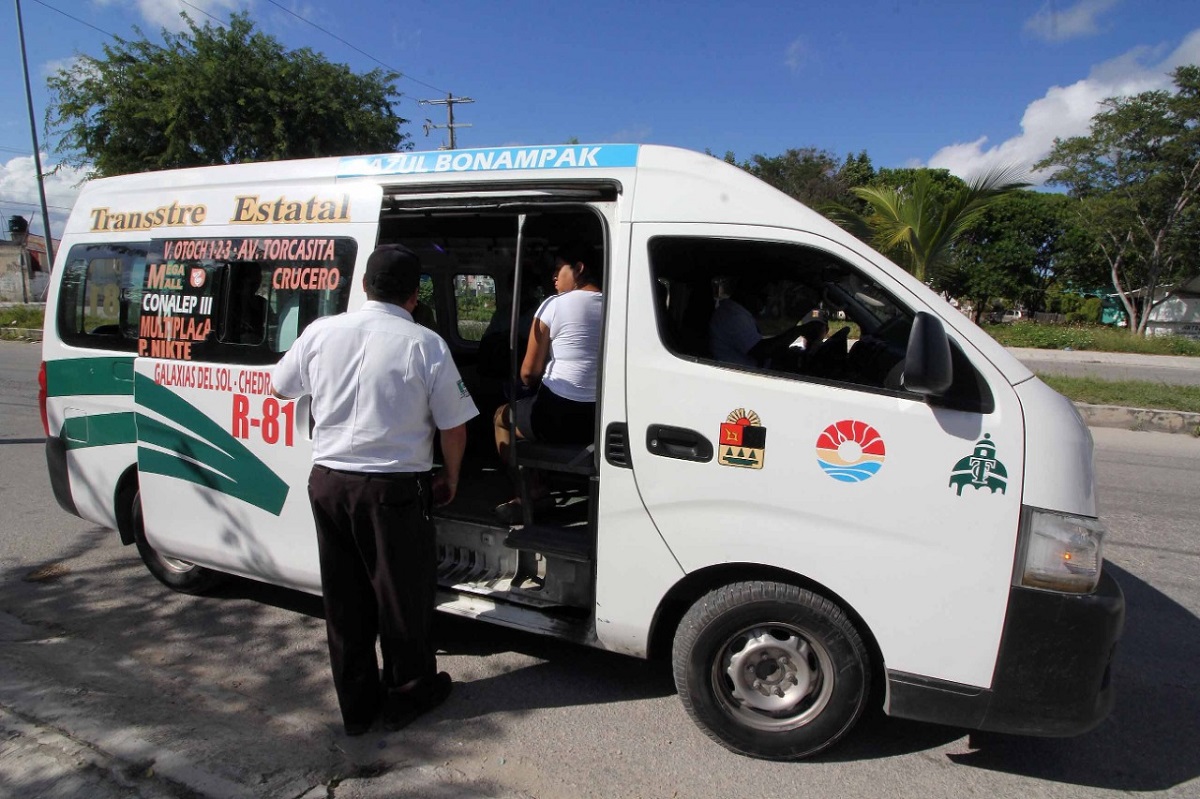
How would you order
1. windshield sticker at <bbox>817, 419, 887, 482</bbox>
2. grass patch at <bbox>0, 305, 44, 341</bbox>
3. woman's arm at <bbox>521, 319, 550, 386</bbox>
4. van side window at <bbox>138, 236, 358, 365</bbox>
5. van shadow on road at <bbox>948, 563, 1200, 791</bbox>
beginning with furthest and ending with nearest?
1. grass patch at <bbox>0, 305, 44, 341</bbox>
2. woman's arm at <bbox>521, 319, 550, 386</bbox>
3. van side window at <bbox>138, 236, 358, 365</bbox>
4. van shadow on road at <bbox>948, 563, 1200, 791</bbox>
5. windshield sticker at <bbox>817, 419, 887, 482</bbox>

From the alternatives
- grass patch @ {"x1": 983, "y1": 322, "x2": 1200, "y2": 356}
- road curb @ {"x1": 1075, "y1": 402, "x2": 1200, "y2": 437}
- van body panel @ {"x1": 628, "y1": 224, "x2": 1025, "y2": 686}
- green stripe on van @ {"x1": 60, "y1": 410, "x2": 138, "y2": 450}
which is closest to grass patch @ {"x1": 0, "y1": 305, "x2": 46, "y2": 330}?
green stripe on van @ {"x1": 60, "y1": 410, "x2": 138, "y2": 450}

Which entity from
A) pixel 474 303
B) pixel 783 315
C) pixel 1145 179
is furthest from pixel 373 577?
pixel 1145 179

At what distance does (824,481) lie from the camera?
2.71 m

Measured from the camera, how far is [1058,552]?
99.7 inches

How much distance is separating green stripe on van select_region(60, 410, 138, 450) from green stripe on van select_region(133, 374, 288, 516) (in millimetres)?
242

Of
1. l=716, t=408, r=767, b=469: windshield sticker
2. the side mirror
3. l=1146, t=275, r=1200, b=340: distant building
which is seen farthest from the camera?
l=1146, t=275, r=1200, b=340: distant building

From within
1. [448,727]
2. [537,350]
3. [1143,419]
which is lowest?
[448,727]

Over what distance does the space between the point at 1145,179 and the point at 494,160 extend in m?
33.0

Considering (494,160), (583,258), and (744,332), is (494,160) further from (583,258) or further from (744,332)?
(744,332)

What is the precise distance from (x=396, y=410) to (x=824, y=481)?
1619 mm

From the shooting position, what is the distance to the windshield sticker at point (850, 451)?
2656mm

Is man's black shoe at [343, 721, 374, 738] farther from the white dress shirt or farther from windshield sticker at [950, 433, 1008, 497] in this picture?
windshield sticker at [950, 433, 1008, 497]

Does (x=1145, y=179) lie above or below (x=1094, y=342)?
above

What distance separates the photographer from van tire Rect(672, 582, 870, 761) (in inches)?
111
